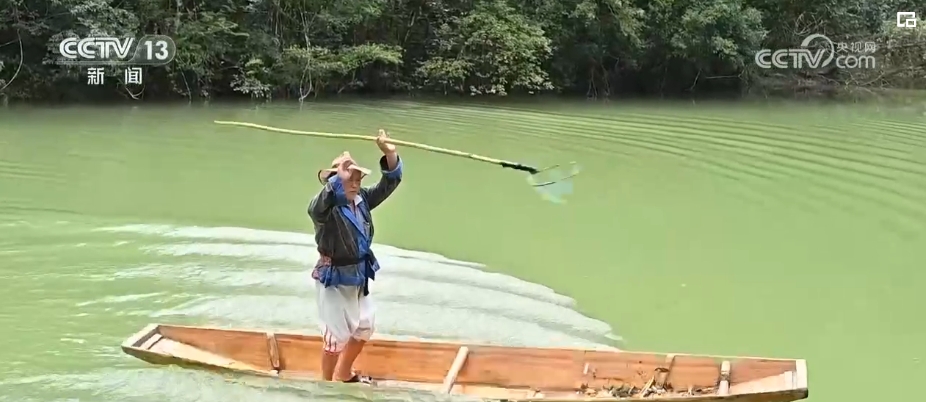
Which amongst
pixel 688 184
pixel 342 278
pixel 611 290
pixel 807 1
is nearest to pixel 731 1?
pixel 807 1

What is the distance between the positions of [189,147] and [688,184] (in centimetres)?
627

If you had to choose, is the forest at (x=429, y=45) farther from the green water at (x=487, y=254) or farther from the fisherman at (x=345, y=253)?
the fisherman at (x=345, y=253)

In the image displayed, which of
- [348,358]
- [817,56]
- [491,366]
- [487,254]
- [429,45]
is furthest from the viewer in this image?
[817,56]

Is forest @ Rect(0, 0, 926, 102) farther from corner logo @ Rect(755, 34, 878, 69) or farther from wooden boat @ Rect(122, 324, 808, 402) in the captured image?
wooden boat @ Rect(122, 324, 808, 402)

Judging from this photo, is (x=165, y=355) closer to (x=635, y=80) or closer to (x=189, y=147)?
(x=189, y=147)

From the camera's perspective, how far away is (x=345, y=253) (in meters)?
3.80

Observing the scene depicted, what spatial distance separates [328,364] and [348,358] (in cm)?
10

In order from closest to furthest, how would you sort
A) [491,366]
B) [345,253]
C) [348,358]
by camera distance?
1. [345,253]
2. [348,358]
3. [491,366]

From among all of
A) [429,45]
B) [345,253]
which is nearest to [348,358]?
[345,253]

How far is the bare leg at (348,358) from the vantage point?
3.95 m

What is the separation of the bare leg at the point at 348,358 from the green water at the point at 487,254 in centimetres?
11

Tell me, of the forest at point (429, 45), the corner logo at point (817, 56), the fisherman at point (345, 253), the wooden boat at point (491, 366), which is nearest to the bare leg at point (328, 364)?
the fisherman at point (345, 253)

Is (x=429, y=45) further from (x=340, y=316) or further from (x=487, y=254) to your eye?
(x=340, y=316)

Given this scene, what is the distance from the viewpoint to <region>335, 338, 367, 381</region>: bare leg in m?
3.95
